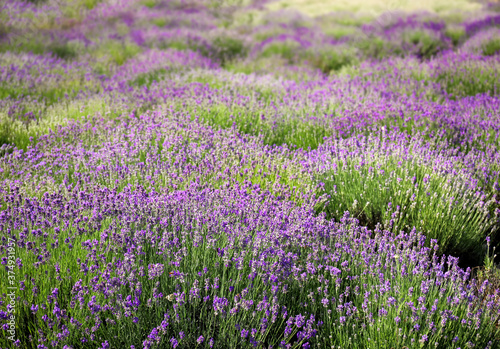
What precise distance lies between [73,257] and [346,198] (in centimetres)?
210

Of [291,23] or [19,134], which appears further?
[291,23]

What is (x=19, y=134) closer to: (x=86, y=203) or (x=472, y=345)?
(x=86, y=203)

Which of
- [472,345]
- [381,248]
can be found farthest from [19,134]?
[472,345]

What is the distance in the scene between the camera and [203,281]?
6.78 ft

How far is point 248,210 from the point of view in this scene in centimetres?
256

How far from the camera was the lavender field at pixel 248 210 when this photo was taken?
1.89 meters

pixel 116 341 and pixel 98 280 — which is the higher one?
pixel 98 280

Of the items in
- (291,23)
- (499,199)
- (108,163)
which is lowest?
(499,199)

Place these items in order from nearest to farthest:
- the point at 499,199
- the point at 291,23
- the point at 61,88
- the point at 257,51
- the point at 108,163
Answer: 1. the point at 108,163
2. the point at 499,199
3. the point at 61,88
4. the point at 257,51
5. the point at 291,23

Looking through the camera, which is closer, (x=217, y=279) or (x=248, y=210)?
(x=217, y=279)

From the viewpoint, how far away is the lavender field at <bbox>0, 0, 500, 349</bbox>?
1.89 meters

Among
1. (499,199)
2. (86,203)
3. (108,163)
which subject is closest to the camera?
(86,203)

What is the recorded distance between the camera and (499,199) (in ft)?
11.6

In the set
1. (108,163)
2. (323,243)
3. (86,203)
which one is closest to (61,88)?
(108,163)
